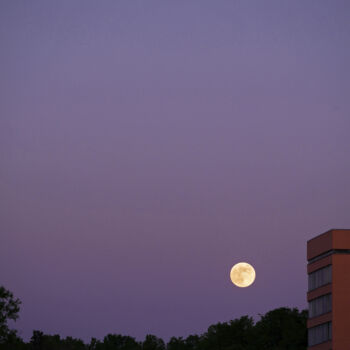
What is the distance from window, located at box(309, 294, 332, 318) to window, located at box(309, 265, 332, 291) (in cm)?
167

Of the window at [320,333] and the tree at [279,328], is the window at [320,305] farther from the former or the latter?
the tree at [279,328]

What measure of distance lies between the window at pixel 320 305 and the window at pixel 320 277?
1667 mm

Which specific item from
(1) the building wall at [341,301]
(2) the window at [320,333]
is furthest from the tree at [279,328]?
(1) the building wall at [341,301]

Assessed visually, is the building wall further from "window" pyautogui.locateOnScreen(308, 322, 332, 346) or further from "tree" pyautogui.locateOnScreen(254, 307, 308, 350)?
"tree" pyautogui.locateOnScreen(254, 307, 308, 350)

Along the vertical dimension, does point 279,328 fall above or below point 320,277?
above

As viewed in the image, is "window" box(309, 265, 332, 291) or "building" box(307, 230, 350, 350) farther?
"window" box(309, 265, 332, 291)

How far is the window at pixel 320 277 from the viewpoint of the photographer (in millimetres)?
107750

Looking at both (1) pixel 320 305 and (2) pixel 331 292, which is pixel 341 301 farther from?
(1) pixel 320 305

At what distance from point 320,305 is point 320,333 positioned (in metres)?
3.21

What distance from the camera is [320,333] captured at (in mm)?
109375

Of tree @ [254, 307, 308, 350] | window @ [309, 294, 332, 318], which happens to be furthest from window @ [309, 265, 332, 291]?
tree @ [254, 307, 308, 350]

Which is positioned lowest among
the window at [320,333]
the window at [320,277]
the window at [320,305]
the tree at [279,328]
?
the window at [320,333]

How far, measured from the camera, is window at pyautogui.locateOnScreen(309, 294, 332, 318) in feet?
351

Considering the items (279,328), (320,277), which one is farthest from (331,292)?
(279,328)
